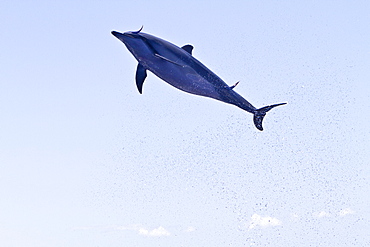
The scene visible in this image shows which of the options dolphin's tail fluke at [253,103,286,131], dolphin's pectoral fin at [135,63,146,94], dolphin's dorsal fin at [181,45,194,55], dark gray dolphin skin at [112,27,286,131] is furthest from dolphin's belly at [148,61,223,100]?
dolphin's tail fluke at [253,103,286,131]

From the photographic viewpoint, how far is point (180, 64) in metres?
11.5

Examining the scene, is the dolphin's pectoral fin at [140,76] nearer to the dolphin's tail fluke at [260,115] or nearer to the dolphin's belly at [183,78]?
the dolphin's belly at [183,78]

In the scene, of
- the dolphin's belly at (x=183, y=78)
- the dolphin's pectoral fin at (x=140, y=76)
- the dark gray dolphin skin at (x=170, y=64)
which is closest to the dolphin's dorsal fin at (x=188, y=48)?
the dark gray dolphin skin at (x=170, y=64)

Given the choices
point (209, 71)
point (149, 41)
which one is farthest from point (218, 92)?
point (149, 41)

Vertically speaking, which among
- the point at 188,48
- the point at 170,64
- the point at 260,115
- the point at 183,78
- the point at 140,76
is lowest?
the point at 260,115

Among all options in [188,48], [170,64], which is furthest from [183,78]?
[188,48]

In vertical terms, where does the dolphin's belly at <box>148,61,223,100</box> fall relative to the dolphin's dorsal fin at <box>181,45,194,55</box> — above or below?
below

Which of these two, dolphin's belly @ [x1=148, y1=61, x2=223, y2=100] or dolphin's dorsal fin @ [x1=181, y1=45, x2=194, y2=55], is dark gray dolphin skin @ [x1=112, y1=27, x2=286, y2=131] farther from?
dolphin's dorsal fin @ [x1=181, y1=45, x2=194, y2=55]

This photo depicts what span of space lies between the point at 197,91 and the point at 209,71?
2.48 feet

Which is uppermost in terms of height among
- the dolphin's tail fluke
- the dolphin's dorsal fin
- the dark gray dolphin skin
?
the dolphin's dorsal fin

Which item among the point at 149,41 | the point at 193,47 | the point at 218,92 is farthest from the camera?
the point at 193,47

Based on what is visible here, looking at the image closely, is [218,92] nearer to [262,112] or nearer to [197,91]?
[197,91]

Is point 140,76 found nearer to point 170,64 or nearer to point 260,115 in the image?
point 170,64

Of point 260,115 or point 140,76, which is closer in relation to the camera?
point 140,76
